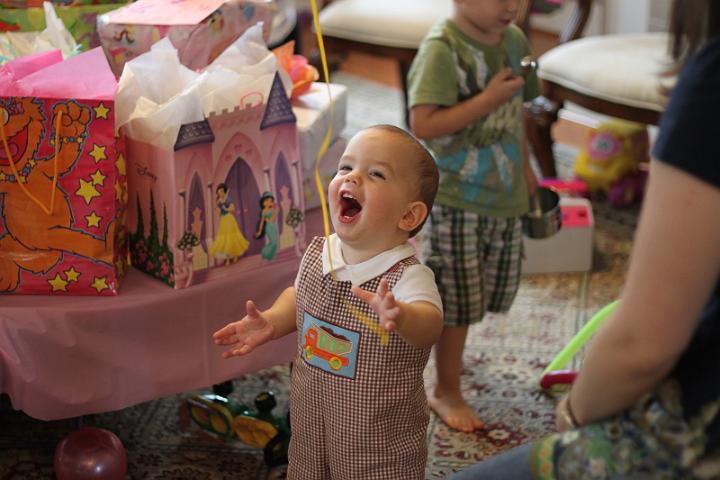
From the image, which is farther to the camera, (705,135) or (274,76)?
(274,76)

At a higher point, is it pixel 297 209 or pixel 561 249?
pixel 297 209

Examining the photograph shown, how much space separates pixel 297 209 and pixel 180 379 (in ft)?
1.04

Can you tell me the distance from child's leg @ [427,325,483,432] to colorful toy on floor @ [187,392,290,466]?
0.33 meters

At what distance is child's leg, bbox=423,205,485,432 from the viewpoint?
184cm

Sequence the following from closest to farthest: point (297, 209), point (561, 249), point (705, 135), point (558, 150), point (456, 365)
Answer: point (705, 135), point (297, 209), point (456, 365), point (561, 249), point (558, 150)

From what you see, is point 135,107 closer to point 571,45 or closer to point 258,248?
point 258,248

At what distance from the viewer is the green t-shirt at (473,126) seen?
1759mm

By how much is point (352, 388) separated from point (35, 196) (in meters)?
0.53

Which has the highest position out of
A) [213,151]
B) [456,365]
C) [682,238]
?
[682,238]

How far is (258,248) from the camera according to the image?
1568 mm

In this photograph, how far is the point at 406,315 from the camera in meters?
1.22

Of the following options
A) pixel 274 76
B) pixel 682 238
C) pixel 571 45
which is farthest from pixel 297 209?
pixel 571 45

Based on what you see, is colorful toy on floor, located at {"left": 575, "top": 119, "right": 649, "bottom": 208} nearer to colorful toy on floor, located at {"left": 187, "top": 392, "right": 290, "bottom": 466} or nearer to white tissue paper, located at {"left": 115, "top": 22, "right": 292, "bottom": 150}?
colorful toy on floor, located at {"left": 187, "top": 392, "right": 290, "bottom": 466}

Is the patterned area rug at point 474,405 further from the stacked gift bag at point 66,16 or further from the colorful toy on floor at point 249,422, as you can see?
the stacked gift bag at point 66,16
